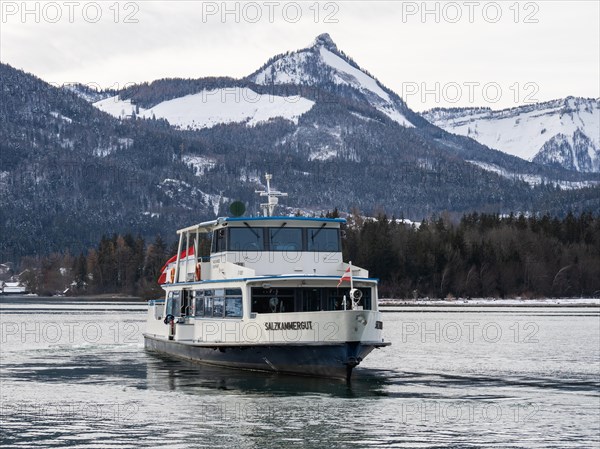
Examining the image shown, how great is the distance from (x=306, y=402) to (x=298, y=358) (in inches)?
235

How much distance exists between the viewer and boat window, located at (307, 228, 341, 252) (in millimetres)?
54531

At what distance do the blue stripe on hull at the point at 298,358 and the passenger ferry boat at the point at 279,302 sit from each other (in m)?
0.05

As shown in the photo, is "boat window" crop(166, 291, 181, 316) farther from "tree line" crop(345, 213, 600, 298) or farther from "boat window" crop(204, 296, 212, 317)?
"tree line" crop(345, 213, 600, 298)

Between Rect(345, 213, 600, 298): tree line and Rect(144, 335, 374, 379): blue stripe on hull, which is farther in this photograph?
Rect(345, 213, 600, 298): tree line

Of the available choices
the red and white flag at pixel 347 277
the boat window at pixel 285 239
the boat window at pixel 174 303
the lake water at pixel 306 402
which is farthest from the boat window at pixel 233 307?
the boat window at pixel 174 303

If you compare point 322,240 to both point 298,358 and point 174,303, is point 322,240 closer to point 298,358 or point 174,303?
point 298,358

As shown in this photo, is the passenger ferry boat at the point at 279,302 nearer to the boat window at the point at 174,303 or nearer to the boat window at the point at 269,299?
the boat window at the point at 269,299

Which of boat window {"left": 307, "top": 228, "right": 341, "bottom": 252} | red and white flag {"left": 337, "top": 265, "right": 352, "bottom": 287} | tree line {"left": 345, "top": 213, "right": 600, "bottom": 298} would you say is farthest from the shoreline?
red and white flag {"left": 337, "top": 265, "right": 352, "bottom": 287}

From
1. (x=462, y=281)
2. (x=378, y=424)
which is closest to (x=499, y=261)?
(x=462, y=281)

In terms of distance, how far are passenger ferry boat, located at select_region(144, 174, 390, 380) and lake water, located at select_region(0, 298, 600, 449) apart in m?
1.32

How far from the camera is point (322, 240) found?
2156 inches

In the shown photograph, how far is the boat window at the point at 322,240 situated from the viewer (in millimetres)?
54531

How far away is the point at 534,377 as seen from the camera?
54.4 m

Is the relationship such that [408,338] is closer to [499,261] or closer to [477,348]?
[477,348]
